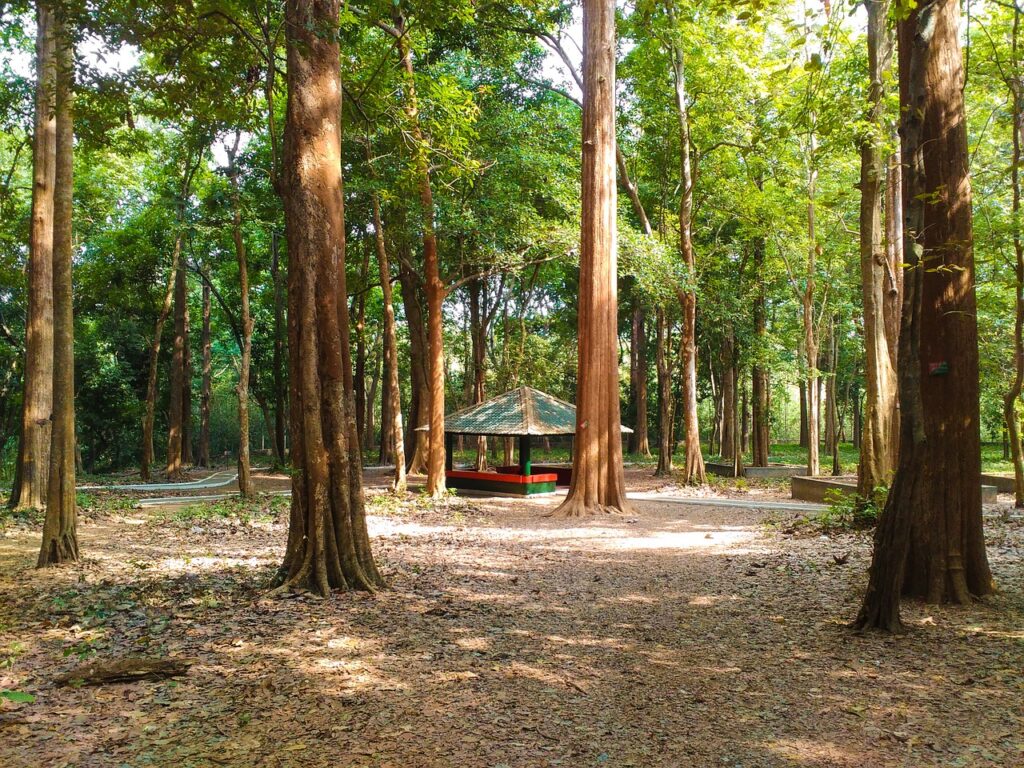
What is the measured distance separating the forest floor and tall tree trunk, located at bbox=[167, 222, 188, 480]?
47.4 feet

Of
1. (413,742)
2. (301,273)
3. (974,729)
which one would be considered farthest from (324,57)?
(974,729)

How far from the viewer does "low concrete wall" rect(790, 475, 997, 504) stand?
1361 cm

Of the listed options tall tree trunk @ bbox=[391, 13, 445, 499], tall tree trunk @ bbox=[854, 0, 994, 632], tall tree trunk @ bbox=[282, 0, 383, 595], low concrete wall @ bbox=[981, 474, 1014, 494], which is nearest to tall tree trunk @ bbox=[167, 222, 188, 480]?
tall tree trunk @ bbox=[391, 13, 445, 499]

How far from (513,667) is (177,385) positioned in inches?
821

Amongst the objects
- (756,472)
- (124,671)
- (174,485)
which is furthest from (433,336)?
(756,472)

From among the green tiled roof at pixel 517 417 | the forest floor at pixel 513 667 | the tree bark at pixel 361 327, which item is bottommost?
the forest floor at pixel 513 667

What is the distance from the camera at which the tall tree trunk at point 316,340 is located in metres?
6.36

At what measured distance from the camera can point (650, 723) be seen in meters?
3.65

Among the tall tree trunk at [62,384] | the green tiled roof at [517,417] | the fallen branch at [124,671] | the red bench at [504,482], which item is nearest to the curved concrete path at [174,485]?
the red bench at [504,482]

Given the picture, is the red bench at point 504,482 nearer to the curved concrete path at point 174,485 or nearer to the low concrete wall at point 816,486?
the low concrete wall at point 816,486

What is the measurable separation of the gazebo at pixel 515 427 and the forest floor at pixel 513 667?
9052mm

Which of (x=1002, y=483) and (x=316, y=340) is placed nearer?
(x=316, y=340)

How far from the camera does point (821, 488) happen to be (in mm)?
14742

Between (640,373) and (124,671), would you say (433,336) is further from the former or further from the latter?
(640,373)
